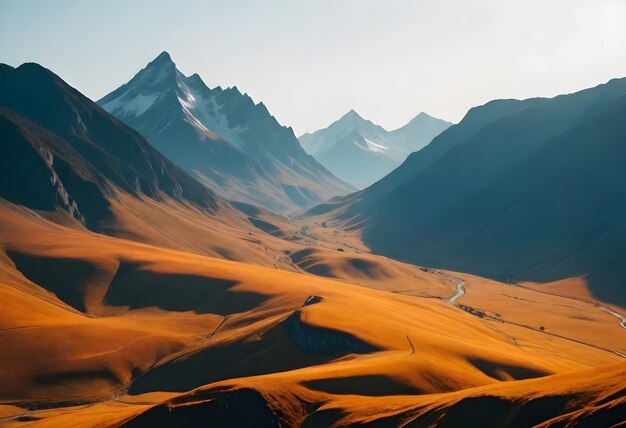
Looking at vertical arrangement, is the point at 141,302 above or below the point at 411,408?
above

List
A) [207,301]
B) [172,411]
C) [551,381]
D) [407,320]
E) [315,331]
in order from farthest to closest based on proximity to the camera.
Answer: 1. [207,301]
2. [407,320]
3. [315,331]
4. [172,411]
5. [551,381]

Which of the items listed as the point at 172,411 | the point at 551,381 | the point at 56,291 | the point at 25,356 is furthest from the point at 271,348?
the point at 56,291

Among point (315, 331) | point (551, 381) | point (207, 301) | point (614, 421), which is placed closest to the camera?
point (614, 421)

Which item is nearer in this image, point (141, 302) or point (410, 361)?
point (410, 361)

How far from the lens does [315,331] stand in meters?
132

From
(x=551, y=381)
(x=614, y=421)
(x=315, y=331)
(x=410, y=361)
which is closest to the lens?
(x=614, y=421)

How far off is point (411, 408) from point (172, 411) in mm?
33406

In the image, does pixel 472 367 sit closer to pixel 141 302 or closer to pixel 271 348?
pixel 271 348

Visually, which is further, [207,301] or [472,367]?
[207,301]

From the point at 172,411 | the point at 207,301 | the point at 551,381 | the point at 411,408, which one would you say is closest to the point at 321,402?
the point at 411,408

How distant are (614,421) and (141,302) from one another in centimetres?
15507

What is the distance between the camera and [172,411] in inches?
3543

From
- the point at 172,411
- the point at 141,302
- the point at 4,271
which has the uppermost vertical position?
the point at 4,271

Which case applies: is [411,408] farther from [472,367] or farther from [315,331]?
[315,331]
